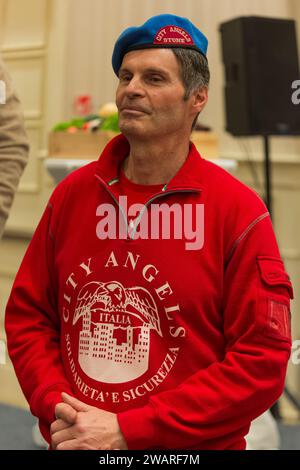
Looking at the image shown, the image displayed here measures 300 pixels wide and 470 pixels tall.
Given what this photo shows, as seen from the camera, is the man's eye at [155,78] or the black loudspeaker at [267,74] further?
the black loudspeaker at [267,74]

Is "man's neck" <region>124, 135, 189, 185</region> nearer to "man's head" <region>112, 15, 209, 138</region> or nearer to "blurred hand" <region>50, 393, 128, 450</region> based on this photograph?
"man's head" <region>112, 15, 209, 138</region>

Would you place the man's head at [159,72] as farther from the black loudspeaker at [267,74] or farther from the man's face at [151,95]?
the black loudspeaker at [267,74]

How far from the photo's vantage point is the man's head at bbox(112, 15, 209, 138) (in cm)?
118

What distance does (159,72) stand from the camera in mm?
1183

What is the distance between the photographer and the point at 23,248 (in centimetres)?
339

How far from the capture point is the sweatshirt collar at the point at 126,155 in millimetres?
1206

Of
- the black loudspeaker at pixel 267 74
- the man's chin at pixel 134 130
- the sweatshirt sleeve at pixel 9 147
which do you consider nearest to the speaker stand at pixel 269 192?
the black loudspeaker at pixel 267 74

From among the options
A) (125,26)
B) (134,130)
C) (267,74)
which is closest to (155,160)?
(134,130)

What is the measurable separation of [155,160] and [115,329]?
0.30 metres

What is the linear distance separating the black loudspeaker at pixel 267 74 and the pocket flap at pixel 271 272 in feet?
4.99

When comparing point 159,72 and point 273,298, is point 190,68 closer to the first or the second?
point 159,72

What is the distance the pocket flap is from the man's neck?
228mm

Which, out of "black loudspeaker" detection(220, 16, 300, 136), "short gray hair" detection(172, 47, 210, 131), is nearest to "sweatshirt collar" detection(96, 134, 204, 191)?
"short gray hair" detection(172, 47, 210, 131)
